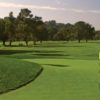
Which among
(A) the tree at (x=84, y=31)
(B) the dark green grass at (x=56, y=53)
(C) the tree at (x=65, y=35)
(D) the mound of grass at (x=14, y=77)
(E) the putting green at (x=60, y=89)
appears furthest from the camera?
(C) the tree at (x=65, y=35)

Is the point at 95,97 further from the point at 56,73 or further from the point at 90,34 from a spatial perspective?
the point at 90,34

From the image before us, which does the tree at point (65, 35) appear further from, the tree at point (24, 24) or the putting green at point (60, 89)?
the putting green at point (60, 89)

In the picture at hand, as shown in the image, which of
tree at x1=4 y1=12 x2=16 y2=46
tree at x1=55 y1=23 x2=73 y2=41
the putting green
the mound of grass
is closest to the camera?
the putting green

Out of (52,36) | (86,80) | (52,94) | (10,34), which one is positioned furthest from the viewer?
(52,36)

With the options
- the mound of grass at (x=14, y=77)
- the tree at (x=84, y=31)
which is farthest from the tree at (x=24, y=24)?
the mound of grass at (x=14, y=77)

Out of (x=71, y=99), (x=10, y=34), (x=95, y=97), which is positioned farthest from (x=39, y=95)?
(x=10, y=34)

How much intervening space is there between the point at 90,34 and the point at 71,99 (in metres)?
150

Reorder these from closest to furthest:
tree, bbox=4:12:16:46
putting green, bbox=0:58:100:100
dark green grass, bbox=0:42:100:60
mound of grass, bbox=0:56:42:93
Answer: putting green, bbox=0:58:100:100, mound of grass, bbox=0:56:42:93, dark green grass, bbox=0:42:100:60, tree, bbox=4:12:16:46

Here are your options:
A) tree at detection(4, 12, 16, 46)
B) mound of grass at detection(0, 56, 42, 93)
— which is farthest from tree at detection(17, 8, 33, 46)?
mound of grass at detection(0, 56, 42, 93)

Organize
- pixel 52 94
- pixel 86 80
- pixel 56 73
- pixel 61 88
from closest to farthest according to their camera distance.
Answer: pixel 52 94 → pixel 61 88 → pixel 86 80 → pixel 56 73

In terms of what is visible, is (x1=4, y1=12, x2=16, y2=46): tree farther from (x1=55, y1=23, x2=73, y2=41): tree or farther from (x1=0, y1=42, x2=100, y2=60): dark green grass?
(x1=55, y1=23, x2=73, y2=41): tree

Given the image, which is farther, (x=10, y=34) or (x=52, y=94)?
(x=10, y=34)

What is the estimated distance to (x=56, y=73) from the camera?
59.0 feet

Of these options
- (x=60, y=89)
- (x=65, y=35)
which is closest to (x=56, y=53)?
(x=60, y=89)
